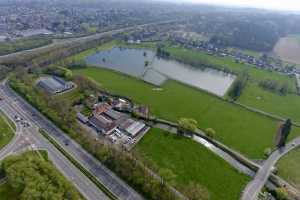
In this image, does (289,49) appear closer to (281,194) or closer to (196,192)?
(281,194)

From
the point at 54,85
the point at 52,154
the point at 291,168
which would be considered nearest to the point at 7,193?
the point at 52,154

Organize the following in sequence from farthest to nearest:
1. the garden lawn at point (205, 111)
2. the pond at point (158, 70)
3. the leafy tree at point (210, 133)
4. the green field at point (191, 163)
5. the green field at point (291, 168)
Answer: the pond at point (158, 70)
the garden lawn at point (205, 111)
the leafy tree at point (210, 133)
the green field at point (291, 168)
the green field at point (191, 163)

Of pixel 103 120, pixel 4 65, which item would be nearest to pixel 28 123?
pixel 103 120

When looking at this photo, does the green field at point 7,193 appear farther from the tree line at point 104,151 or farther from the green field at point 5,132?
the tree line at point 104,151

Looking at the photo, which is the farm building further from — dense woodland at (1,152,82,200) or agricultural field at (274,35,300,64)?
agricultural field at (274,35,300,64)

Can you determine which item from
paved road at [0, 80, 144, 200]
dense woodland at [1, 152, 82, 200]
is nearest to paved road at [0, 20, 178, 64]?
paved road at [0, 80, 144, 200]

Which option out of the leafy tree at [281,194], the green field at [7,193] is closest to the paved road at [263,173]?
the leafy tree at [281,194]
